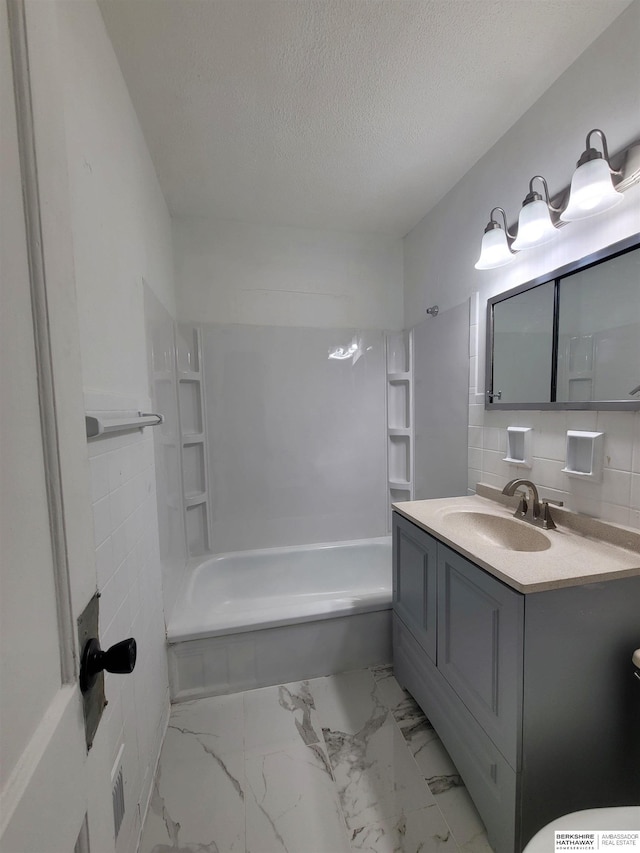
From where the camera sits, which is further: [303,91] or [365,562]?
[365,562]

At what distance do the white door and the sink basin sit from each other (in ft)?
3.82

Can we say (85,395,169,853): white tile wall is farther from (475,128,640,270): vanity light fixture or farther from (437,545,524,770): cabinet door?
(475,128,640,270): vanity light fixture

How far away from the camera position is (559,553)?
103 centimetres

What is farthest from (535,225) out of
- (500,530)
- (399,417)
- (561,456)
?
(399,417)

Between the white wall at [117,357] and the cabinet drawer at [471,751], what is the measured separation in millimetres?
1039

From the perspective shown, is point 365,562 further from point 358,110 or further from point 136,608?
point 358,110

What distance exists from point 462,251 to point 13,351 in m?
2.00

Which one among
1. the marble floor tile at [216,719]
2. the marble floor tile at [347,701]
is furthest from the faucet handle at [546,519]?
the marble floor tile at [216,719]

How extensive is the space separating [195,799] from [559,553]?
146 cm

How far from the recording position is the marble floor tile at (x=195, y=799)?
3.41 ft

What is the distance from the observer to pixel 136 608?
1.12 m

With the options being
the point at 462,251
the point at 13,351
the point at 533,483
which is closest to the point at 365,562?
the point at 533,483

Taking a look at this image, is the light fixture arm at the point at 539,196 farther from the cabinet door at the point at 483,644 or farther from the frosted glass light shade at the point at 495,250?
the cabinet door at the point at 483,644

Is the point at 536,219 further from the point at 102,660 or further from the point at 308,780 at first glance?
the point at 308,780
